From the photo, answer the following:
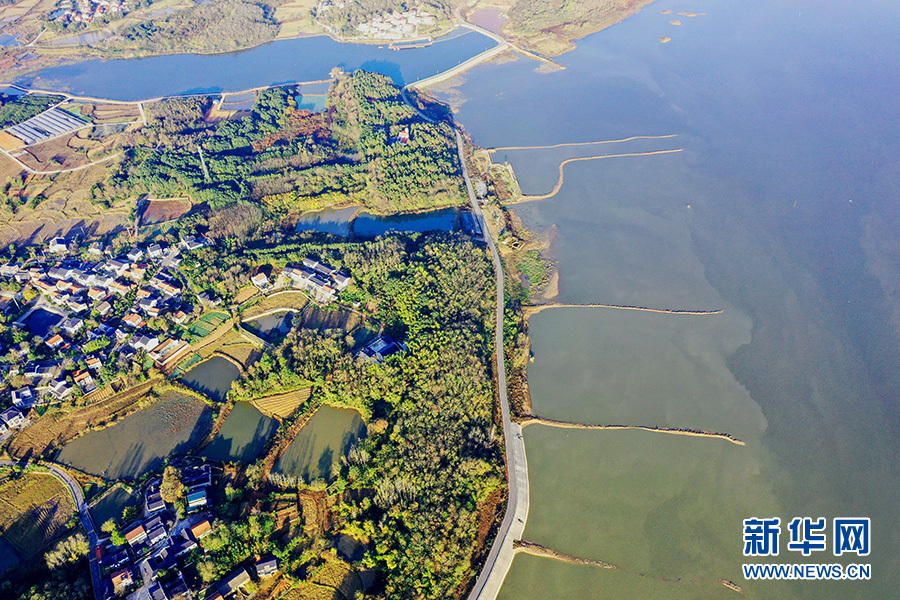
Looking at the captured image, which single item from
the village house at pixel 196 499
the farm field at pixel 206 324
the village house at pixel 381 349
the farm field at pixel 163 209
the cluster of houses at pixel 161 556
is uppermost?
the farm field at pixel 163 209

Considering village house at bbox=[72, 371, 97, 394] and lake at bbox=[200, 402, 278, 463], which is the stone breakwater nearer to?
lake at bbox=[200, 402, 278, 463]

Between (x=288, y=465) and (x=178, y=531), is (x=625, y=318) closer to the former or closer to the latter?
(x=288, y=465)

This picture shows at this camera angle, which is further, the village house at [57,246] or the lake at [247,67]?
the lake at [247,67]

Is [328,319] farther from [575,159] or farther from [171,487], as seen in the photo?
[575,159]

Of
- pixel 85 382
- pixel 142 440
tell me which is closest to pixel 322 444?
pixel 142 440

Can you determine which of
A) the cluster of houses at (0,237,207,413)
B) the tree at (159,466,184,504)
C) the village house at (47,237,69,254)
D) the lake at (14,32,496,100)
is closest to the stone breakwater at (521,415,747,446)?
the tree at (159,466,184,504)


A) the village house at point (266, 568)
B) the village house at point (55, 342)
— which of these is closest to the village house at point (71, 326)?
the village house at point (55, 342)

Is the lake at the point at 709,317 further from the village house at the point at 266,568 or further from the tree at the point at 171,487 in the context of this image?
the tree at the point at 171,487

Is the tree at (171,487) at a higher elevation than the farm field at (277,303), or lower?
lower
